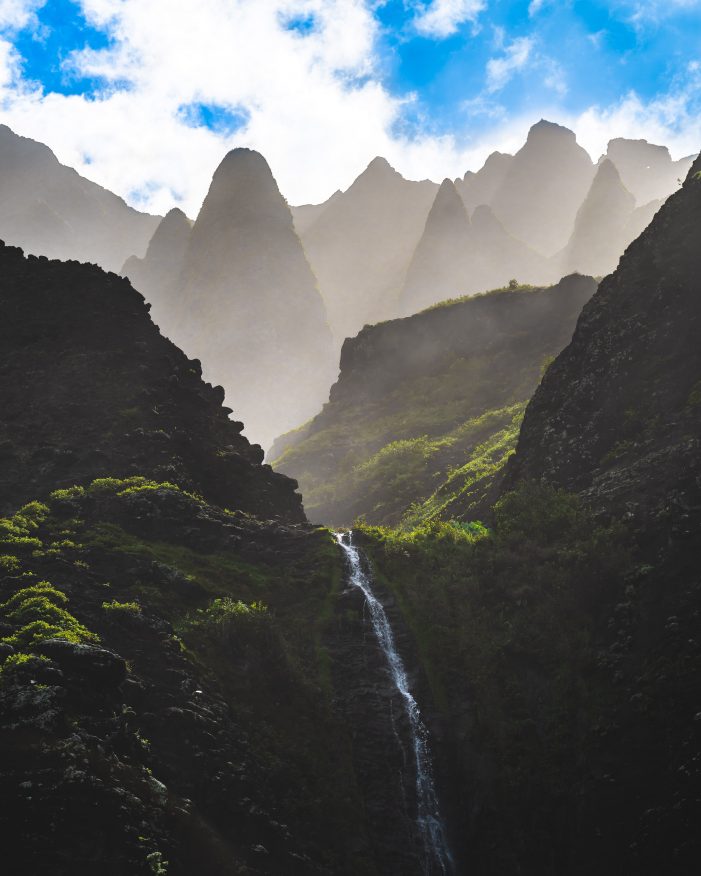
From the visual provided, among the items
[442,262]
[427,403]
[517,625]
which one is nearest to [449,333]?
[427,403]

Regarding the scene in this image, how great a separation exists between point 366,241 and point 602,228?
66.4 metres

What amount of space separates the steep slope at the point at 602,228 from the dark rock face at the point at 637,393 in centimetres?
11389

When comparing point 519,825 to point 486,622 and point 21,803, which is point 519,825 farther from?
point 21,803

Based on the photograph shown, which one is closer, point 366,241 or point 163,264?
point 163,264

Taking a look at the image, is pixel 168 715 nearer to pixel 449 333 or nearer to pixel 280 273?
pixel 449 333

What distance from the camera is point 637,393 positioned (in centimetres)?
3114

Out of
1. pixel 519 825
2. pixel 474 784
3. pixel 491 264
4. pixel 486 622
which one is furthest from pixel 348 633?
pixel 491 264

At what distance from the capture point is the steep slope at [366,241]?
18225 cm

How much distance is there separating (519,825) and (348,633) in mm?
8996

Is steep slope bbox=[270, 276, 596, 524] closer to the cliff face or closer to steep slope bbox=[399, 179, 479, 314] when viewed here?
the cliff face

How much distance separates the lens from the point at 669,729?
18.6m

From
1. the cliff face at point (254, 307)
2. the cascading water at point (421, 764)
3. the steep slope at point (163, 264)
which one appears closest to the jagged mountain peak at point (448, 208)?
the cliff face at point (254, 307)

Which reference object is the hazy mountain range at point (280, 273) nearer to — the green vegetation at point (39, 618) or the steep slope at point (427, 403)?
the steep slope at point (427, 403)

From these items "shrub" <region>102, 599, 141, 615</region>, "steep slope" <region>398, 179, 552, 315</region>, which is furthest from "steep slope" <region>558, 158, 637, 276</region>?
"shrub" <region>102, 599, 141, 615</region>
